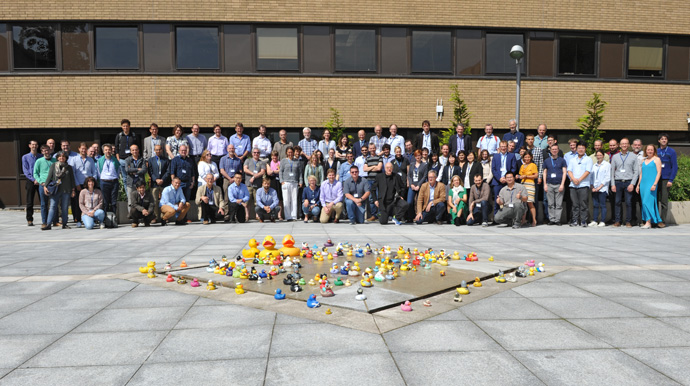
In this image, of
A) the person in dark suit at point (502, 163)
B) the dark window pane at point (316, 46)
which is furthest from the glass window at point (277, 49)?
the person in dark suit at point (502, 163)

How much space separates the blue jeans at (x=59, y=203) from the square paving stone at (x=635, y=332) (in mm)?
12180

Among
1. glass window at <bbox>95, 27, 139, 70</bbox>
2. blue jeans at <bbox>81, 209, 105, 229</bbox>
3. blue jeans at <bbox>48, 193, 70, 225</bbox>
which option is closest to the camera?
blue jeans at <bbox>81, 209, 105, 229</bbox>

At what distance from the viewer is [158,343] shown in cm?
354

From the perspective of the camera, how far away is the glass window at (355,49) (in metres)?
16.5

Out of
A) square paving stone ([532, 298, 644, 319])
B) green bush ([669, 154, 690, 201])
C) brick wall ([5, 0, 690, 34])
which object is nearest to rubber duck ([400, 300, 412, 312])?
square paving stone ([532, 298, 644, 319])

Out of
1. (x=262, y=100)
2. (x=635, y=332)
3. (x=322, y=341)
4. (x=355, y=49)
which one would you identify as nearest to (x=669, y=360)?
(x=635, y=332)

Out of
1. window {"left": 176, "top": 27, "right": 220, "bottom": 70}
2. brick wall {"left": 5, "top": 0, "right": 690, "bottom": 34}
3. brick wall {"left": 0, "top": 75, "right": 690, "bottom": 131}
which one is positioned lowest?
brick wall {"left": 0, "top": 75, "right": 690, "bottom": 131}

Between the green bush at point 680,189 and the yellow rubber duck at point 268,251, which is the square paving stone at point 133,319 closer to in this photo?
the yellow rubber duck at point 268,251

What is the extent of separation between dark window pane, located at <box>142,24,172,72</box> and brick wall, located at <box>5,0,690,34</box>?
361mm

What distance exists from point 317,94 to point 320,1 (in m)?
3.24

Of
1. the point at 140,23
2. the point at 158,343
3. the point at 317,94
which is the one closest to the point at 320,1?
the point at 317,94

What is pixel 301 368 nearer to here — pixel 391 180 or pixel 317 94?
pixel 391 180

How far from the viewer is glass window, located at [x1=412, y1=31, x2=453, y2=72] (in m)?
16.8

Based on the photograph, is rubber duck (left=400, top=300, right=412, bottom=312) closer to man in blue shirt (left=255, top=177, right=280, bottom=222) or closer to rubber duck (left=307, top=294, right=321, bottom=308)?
rubber duck (left=307, top=294, right=321, bottom=308)
